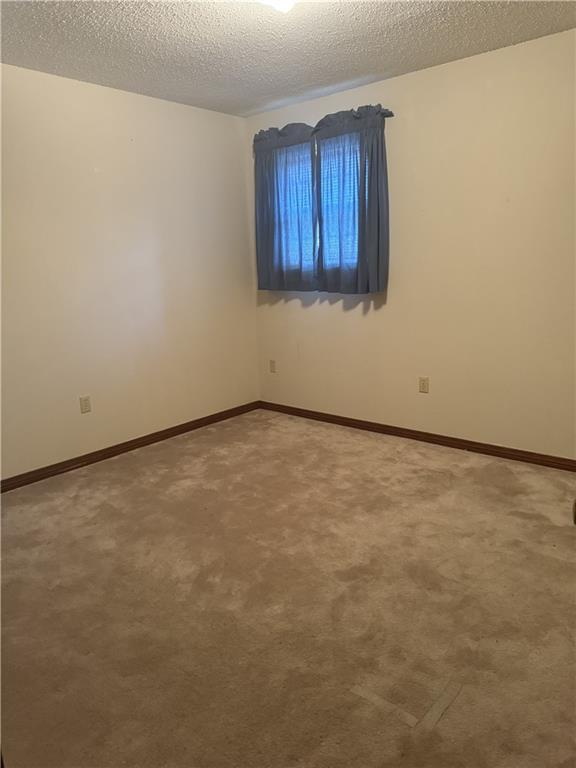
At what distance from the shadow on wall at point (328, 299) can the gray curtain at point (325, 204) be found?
0.35ft

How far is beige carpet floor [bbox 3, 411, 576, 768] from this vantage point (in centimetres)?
156

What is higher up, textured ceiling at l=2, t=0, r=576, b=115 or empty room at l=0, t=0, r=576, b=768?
textured ceiling at l=2, t=0, r=576, b=115

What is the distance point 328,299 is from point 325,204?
0.68 m

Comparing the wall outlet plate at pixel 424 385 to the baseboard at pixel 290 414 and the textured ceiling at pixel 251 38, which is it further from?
the textured ceiling at pixel 251 38

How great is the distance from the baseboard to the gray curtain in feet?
3.27

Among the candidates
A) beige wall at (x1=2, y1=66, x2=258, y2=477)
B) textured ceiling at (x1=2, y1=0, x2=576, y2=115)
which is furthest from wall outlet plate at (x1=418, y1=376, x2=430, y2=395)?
textured ceiling at (x1=2, y1=0, x2=576, y2=115)

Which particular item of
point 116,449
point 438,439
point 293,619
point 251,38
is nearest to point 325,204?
point 251,38

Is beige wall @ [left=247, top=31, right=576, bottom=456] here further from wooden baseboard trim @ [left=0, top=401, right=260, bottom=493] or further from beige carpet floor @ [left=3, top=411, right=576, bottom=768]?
wooden baseboard trim @ [left=0, top=401, right=260, bottom=493]

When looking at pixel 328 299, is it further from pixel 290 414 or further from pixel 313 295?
pixel 290 414

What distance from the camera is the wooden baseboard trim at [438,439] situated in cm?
338

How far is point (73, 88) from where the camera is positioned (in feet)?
11.2

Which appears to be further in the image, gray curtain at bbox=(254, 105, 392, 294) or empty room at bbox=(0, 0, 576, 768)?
gray curtain at bbox=(254, 105, 392, 294)

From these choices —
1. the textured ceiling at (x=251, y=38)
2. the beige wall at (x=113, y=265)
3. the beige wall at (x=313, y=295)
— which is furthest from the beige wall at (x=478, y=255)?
the beige wall at (x=113, y=265)

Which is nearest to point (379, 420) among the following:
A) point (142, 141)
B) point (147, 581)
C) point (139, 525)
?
point (139, 525)
